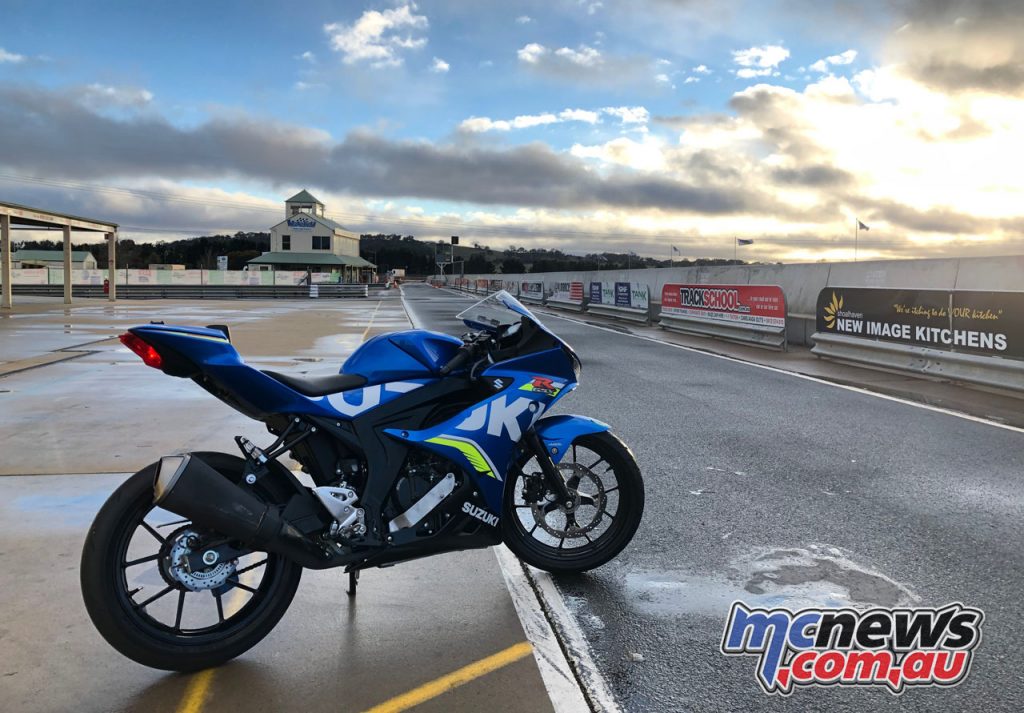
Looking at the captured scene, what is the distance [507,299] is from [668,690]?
6.56 ft

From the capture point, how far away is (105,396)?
31.4ft

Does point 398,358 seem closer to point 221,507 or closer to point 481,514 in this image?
point 481,514

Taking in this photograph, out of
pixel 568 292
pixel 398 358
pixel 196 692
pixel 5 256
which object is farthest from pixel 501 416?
pixel 5 256

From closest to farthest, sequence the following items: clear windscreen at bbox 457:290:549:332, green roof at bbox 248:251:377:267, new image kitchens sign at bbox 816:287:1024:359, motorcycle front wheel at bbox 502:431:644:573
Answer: clear windscreen at bbox 457:290:549:332, motorcycle front wheel at bbox 502:431:644:573, new image kitchens sign at bbox 816:287:1024:359, green roof at bbox 248:251:377:267

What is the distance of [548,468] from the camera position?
3920mm

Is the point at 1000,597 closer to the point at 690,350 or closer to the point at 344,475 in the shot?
the point at 344,475

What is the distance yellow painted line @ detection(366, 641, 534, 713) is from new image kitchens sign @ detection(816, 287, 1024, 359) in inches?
413

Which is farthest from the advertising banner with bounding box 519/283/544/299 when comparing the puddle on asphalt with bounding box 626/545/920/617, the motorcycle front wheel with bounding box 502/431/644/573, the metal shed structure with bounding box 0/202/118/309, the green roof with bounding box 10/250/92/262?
the green roof with bounding box 10/250/92/262

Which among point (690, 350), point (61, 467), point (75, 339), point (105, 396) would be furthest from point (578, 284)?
point (61, 467)

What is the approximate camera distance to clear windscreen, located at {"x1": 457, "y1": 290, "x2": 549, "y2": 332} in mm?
3895

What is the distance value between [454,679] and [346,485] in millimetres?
964

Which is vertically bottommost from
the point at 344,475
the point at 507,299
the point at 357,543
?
the point at 357,543

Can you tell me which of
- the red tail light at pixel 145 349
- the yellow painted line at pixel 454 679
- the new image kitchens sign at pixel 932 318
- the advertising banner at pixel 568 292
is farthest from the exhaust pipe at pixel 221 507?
the advertising banner at pixel 568 292

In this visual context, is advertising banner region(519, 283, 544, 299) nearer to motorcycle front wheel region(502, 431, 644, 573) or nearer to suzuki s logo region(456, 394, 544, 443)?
motorcycle front wheel region(502, 431, 644, 573)
